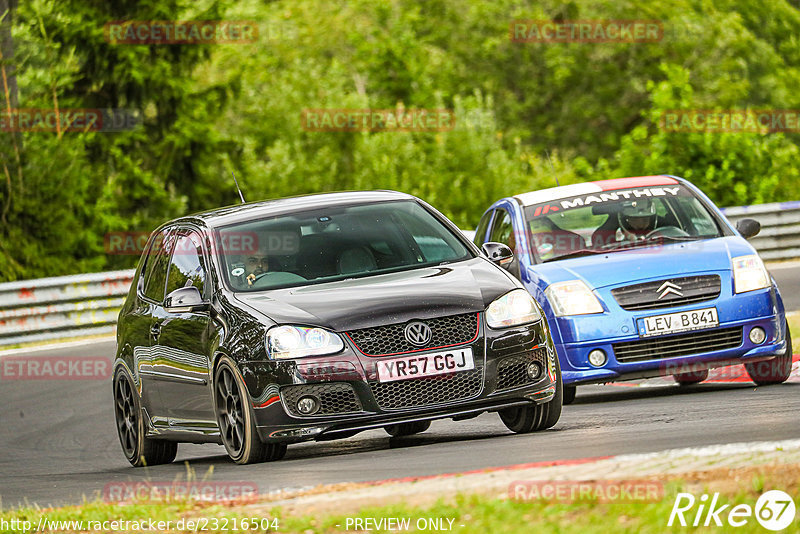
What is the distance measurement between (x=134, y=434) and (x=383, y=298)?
9.55ft

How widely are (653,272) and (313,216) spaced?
9.04ft

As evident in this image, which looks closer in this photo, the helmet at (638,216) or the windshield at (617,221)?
the windshield at (617,221)

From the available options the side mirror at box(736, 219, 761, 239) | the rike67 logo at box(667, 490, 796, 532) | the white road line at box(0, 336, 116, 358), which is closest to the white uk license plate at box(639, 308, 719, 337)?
the side mirror at box(736, 219, 761, 239)

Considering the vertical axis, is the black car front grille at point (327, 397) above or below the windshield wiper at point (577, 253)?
above

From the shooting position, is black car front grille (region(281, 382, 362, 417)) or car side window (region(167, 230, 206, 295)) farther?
car side window (region(167, 230, 206, 295))

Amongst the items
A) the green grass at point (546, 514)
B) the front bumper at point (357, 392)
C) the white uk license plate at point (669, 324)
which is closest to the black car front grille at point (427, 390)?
the front bumper at point (357, 392)

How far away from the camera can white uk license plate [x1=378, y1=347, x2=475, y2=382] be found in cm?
819

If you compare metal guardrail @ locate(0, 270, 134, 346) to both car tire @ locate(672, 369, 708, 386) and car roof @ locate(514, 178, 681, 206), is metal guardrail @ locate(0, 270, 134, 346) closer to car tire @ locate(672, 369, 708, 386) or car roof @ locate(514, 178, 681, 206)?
car roof @ locate(514, 178, 681, 206)

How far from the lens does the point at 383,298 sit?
841 cm

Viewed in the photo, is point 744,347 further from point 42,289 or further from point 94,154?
point 94,154

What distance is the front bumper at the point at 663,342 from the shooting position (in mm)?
10641

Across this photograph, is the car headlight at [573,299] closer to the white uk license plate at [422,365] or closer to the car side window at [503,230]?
the car side window at [503,230]

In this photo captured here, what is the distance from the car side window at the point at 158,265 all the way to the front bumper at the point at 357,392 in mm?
2126

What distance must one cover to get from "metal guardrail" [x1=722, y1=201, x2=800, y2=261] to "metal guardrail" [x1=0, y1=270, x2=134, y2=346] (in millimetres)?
9490
